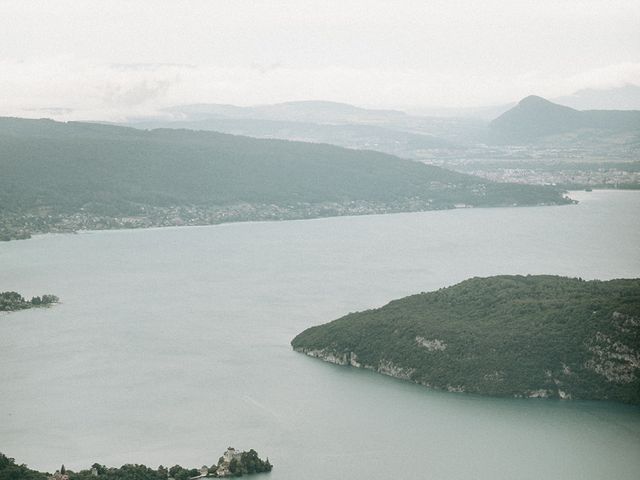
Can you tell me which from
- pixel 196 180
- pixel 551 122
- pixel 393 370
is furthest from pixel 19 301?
pixel 551 122

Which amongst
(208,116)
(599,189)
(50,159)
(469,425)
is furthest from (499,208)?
(208,116)

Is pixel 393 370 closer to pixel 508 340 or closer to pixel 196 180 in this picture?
pixel 508 340

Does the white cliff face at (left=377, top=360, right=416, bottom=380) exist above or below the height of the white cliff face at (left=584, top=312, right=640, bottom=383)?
below

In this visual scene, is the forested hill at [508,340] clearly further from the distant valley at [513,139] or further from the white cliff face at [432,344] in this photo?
the distant valley at [513,139]

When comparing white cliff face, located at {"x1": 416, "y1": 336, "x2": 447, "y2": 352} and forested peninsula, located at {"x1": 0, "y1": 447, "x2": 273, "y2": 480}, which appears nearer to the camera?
forested peninsula, located at {"x1": 0, "y1": 447, "x2": 273, "y2": 480}

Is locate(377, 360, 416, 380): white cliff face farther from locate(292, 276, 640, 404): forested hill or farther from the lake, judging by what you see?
the lake

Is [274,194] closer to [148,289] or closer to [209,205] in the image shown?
[209,205]

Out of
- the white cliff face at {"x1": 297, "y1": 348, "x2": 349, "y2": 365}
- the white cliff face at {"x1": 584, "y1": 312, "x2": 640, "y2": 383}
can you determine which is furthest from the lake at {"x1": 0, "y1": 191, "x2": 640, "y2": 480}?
the white cliff face at {"x1": 584, "y1": 312, "x2": 640, "y2": 383}
